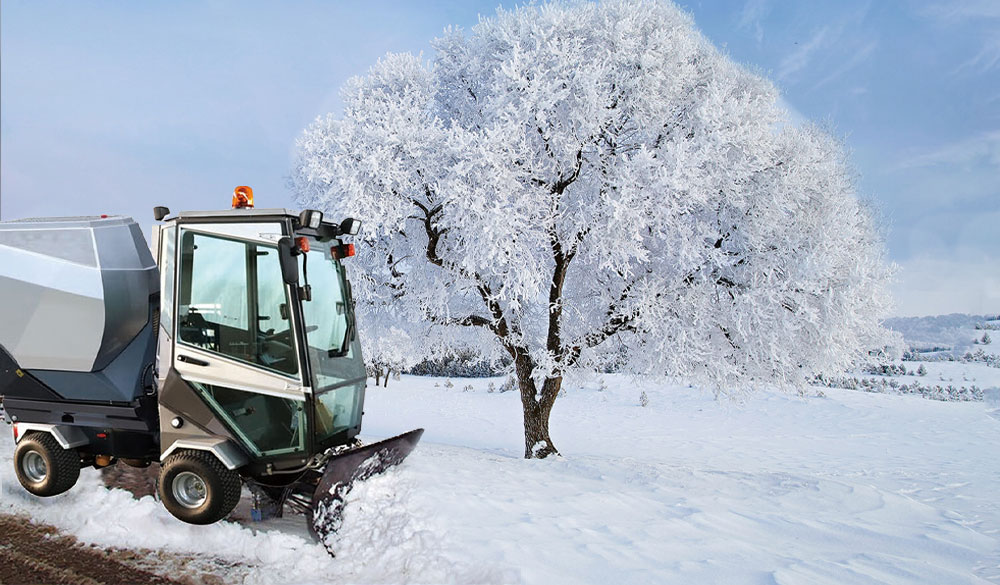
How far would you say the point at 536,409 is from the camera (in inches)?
428

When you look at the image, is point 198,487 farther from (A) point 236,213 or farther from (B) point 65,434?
(A) point 236,213

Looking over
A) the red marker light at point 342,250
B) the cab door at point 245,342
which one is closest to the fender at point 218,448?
the cab door at point 245,342

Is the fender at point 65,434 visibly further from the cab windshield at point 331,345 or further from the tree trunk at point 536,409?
the tree trunk at point 536,409

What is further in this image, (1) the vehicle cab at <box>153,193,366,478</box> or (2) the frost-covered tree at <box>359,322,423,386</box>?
(2) the frost-covered tree at <box>359,322,423,386</box>

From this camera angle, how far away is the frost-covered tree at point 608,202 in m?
8.73

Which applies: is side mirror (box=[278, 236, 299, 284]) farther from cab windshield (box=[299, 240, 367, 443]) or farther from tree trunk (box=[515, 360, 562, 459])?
tree trunk (box=[515, 360, 562, 459])

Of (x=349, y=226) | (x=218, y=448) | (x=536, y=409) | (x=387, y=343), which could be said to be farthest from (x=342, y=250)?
(x=536, y=409)

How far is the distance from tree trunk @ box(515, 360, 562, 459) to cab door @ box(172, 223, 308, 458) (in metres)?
6.19

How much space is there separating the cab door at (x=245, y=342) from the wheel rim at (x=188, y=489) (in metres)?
0.53

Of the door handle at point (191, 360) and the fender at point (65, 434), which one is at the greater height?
the door handle at point (191, 360)

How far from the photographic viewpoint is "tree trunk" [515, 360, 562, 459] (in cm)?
1076

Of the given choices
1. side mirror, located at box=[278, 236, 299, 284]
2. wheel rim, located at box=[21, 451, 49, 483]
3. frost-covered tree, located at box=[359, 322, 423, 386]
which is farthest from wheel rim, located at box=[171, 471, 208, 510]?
frost-covered tree, located at box=[359, 322, 423, 386]

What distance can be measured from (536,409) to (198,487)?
6711 millimetres

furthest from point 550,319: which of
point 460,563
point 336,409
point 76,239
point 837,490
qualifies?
point 76,239
